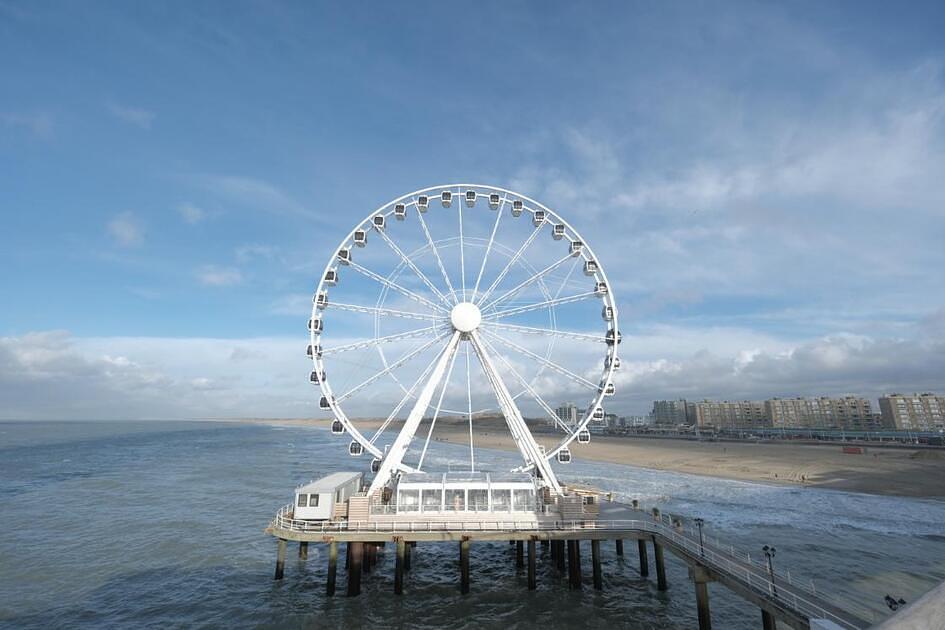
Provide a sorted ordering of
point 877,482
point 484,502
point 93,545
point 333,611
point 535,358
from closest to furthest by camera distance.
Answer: point 333,611
point 484,502
point 535,358
point 93,545
point 877,482

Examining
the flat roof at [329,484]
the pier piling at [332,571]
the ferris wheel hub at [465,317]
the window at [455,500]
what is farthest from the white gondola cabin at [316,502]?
the ferris wheel hub at [465,317]

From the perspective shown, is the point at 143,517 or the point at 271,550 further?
the point at 143,517

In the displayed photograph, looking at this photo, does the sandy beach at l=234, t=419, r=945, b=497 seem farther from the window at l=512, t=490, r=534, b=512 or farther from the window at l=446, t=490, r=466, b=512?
the window at l=446, t=490, r=466, b=512

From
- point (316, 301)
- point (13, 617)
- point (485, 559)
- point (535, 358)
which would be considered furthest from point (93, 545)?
point (535, 358)

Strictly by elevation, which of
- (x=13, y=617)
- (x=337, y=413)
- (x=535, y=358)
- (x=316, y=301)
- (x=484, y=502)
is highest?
(x=316, y=301)

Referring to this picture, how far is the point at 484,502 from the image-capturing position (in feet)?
101

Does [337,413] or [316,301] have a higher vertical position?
[316,301]

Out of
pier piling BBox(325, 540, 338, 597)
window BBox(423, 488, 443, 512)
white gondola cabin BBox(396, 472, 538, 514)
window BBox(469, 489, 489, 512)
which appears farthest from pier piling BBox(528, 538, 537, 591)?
pier piling BBox(325, 540, 338, 597)

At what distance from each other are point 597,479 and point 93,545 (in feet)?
193

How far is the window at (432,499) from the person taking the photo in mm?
30453

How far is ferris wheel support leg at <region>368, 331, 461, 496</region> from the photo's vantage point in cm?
3119

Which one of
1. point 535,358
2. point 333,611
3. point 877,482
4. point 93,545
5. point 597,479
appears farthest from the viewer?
point 597,479

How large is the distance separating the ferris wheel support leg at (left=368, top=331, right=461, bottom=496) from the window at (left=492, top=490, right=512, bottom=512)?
6146 millimetres

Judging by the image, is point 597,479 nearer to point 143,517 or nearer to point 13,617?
point 143,517
